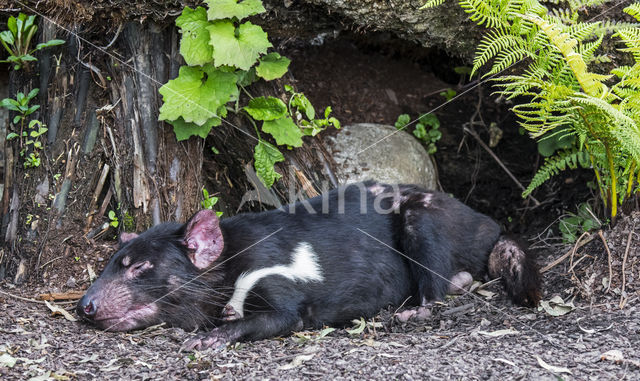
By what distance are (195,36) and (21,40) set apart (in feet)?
4.19

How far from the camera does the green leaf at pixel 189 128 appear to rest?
4.65 metres

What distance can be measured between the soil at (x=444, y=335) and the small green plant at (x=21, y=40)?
1267 mm

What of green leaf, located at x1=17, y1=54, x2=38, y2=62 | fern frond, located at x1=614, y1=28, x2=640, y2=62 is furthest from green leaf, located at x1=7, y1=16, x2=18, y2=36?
fern frond, located at x1=614, y1=28, x2=640, y2=62

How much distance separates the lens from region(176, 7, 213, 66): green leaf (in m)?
4.37

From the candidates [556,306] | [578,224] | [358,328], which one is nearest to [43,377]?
[358,328]

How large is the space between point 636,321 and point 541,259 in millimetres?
1108

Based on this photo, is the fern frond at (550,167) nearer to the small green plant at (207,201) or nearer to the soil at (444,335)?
the soil at (444,335)

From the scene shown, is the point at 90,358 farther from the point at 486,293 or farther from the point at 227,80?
the point at 486,293

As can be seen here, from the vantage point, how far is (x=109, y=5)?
4.37m

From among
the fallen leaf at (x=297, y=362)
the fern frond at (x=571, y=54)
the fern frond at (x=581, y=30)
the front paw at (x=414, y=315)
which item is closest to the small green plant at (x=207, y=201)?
the front paw at (x=414, y=315)

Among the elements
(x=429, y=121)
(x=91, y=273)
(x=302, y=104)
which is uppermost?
(x=302, y=104)

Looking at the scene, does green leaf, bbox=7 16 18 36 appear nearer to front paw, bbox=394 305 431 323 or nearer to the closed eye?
the closed eye

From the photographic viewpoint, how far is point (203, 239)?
13.4ft

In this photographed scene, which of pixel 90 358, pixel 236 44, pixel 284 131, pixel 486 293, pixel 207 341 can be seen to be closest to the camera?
pixel 90 358
